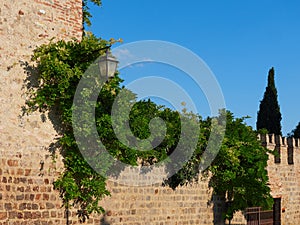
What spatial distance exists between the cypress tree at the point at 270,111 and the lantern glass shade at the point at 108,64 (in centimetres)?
1918

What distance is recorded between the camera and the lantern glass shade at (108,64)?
9227 mm

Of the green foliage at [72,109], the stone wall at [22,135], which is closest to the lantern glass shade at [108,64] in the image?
the green foliage at [72,109]

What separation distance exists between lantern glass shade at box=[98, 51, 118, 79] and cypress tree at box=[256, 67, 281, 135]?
62.9ft

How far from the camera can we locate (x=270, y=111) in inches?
1080

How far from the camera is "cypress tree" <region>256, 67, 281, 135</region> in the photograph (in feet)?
89.5

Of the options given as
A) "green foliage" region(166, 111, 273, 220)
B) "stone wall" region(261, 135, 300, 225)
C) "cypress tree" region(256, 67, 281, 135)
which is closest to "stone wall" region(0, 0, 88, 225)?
"green foliage" region(166, 111, 273, 220)

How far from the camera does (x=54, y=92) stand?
9.26m

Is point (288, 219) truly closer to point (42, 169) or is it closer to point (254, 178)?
point (254, 178)

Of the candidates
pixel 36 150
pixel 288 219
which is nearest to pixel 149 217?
pixel 36 150

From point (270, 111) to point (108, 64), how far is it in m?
19.5

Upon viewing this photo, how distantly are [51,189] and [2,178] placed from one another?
1.01 meters

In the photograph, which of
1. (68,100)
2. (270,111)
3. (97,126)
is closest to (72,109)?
(68,100)

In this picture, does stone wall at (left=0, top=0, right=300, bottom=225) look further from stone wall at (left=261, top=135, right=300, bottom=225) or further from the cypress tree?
the cypress tree

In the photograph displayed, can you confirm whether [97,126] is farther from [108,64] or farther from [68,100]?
[108,64]
